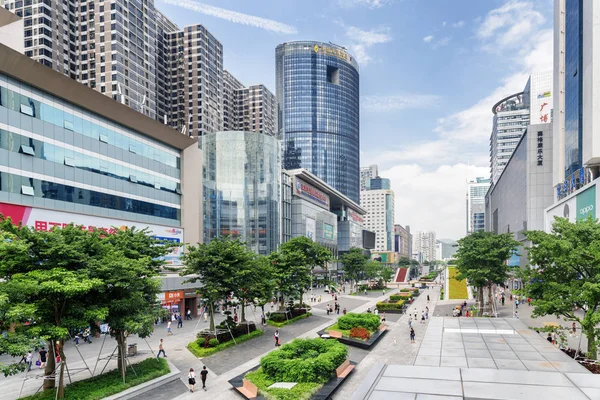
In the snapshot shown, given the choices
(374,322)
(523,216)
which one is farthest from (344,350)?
(523,216)

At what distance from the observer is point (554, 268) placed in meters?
26.1

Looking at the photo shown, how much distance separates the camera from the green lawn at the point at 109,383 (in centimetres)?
2008

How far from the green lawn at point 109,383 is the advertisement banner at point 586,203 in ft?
147

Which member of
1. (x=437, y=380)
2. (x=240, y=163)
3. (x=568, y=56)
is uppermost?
(x=568, y=56)

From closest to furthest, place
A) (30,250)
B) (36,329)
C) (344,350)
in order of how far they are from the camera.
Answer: (36,329), (30,250), (344,350)

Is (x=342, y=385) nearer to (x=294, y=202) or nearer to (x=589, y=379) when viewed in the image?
(x=589, y=379)

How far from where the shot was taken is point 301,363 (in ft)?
72.9

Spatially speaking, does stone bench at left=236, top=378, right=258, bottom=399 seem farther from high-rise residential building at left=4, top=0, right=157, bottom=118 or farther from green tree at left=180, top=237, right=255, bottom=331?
high-rise residential building at left=4, top=0, right=157, bottom=118

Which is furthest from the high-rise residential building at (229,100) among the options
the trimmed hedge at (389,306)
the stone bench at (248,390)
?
the stone bench at (248,390)

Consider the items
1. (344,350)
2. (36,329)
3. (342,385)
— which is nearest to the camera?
(36,329)

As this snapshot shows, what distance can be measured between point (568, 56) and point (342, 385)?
56.8 meters

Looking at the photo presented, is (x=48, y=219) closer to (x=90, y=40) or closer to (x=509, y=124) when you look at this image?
(x=90, y=40)

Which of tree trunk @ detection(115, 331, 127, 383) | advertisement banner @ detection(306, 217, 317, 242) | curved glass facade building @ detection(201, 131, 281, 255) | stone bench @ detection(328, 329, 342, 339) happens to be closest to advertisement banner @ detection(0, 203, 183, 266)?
tree trunk @ detection(115, 331, 127, 383)

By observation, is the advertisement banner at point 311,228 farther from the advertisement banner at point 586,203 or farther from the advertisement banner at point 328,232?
the advertisement banner at point 586,203
